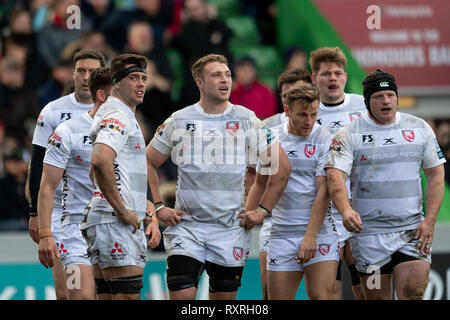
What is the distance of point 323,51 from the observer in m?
8.55

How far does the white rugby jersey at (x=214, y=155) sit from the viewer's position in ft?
24.5

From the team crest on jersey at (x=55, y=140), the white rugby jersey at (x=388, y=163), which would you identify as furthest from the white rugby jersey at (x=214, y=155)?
the team crest on jersey at (x=55, y=140)

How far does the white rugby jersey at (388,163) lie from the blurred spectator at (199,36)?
597cm

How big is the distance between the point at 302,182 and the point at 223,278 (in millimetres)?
1082

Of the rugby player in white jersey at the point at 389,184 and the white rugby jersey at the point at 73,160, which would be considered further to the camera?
the white rugby jersey at the point at 73,160

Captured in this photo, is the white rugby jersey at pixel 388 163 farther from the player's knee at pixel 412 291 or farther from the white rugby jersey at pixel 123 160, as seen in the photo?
the white rugby jersey at pixel 123 160

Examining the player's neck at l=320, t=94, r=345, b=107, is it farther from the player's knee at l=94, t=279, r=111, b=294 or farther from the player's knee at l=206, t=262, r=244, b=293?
the player's knee at l=94, t=279, r=111, b=294

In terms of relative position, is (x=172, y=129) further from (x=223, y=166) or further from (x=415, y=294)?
(x=415, y=294)

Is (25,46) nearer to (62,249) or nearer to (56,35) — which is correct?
(56,35)

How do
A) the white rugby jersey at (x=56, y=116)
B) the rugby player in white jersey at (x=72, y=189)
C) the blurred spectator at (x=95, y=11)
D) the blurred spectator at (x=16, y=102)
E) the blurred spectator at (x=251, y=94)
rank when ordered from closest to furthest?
the rugby player in white jersey at (x=72, y=189), the white rugby jersey at (x=56, y=116), the blurred spectator at (x=16, y=102), the blurred spectator at (x=251, y=94), the blurred spectator at (x=95, y=11)

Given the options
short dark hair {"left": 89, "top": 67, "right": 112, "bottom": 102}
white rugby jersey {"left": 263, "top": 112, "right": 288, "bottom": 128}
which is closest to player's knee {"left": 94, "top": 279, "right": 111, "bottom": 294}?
short dark hair {"left": 89, "top": 67, "right": 112, "bottom": 102}

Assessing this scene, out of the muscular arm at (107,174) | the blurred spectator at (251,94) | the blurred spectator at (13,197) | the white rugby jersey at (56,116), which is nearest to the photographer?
the muscular arm at (107,174)

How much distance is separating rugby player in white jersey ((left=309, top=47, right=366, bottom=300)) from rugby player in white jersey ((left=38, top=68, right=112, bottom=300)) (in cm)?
203
